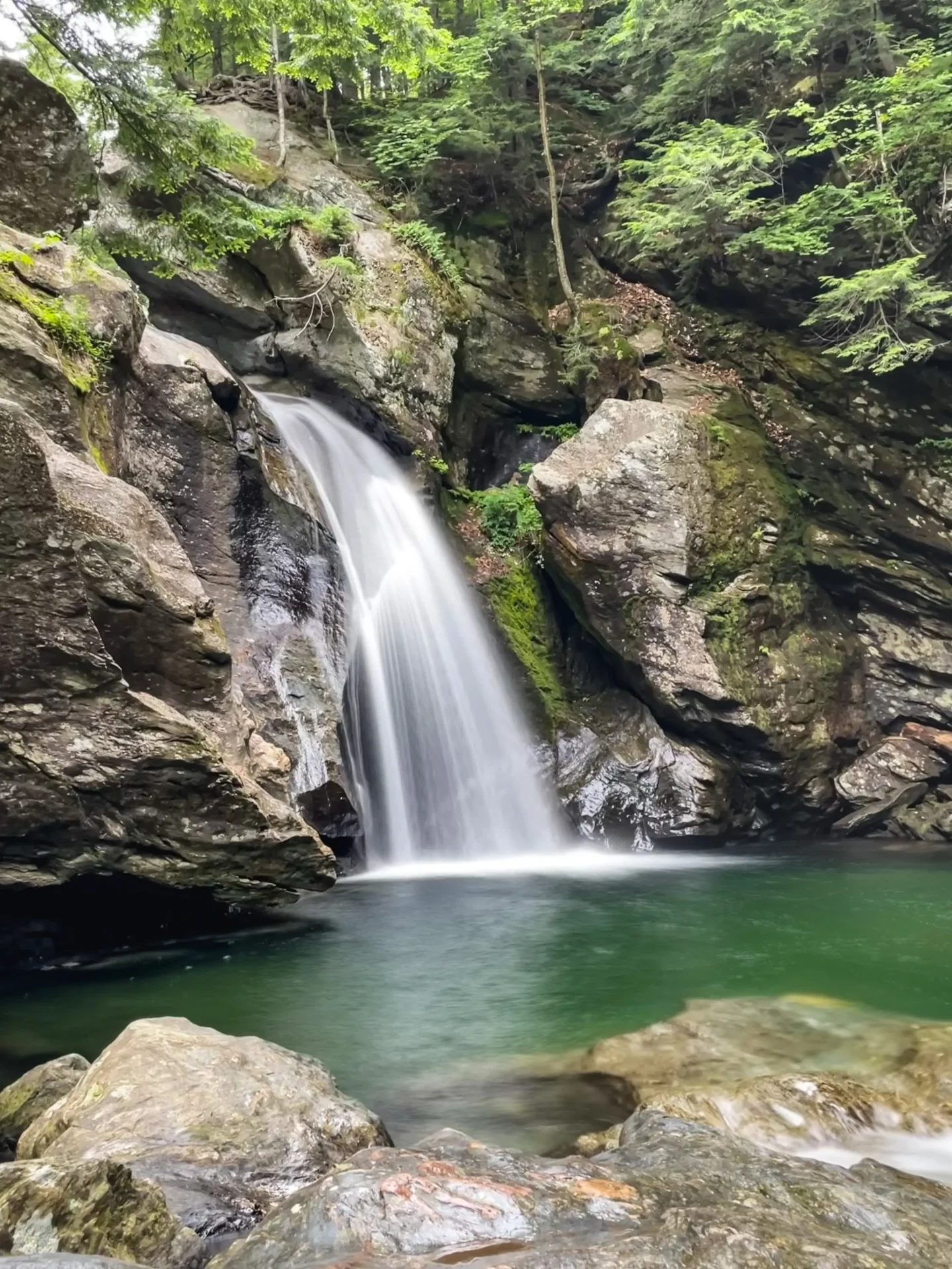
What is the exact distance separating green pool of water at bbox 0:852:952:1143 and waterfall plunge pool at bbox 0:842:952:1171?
0.08ft

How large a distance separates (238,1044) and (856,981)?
512cm

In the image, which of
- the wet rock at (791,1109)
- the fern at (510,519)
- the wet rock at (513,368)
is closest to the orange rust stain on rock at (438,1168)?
the wet rock at (791,1109)

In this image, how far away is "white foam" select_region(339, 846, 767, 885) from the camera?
11.9m

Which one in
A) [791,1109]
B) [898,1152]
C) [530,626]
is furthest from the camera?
[530,626]

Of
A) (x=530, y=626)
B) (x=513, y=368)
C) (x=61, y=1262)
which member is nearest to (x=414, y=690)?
(x=530, y=626)

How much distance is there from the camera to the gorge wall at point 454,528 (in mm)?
6848

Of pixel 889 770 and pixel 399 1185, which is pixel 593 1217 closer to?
pixel 399 1185

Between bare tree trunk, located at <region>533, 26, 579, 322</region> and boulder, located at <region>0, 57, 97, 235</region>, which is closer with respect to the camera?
boulder, located at <region>0, 57, 97, 235</region>

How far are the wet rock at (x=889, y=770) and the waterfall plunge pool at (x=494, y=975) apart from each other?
2697 millimetres

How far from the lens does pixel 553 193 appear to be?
18.3m

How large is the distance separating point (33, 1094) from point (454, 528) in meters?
12.4

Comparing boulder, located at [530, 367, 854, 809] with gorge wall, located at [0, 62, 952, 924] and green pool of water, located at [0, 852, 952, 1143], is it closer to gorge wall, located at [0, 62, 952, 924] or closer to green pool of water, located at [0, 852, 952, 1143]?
gorge wall, located at [0, 62, 952, 924]

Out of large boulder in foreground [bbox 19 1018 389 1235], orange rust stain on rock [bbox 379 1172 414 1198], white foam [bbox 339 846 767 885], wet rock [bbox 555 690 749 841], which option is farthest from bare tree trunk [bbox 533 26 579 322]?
orange rust stain on rock [bbox 379 1172 414 1198]

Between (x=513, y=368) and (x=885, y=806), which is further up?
(x=513, y=368)
